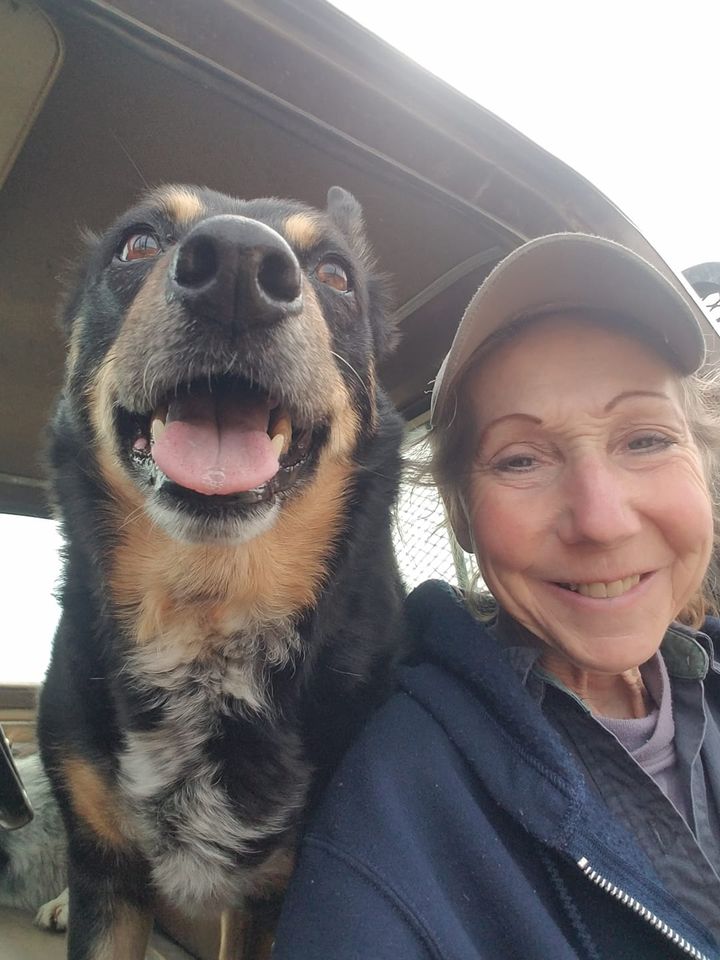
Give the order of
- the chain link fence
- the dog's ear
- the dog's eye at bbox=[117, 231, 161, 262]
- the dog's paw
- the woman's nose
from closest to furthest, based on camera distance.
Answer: the woman's nose, the dog's eye at bbox=[117, 231, 161, 262], the dog's ear, the chain link fence, the dog's paw

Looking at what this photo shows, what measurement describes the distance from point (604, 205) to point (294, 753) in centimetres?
146

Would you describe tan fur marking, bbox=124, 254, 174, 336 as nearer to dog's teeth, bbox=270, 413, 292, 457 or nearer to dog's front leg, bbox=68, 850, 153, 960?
dog's teeth, bbox=270, 413, 292, 457

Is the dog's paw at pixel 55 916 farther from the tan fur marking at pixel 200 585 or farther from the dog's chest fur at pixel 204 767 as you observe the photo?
the tan fur marking at pixel 200 585

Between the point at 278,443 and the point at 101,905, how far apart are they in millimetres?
1189

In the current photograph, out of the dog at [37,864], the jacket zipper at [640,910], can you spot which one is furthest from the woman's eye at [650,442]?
Result: the dog at [37,864]

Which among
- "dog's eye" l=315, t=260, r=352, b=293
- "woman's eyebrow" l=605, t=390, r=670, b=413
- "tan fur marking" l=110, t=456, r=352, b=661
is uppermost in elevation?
"woman's eyebrow" l=605, t=390, r=670, b=413

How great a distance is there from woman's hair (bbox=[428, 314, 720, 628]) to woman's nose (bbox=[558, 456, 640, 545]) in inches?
11.4

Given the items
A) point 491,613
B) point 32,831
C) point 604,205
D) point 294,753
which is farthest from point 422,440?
point 32,831

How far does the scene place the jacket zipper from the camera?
3.39 feet

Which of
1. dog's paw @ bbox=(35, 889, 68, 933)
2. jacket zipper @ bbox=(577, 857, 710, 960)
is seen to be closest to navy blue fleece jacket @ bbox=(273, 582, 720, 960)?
jacket zipper @ bbox=(577, 857, 710, 960)

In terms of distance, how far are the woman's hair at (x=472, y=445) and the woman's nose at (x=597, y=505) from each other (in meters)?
0.29

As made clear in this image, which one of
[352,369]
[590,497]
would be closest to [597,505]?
[590,497]

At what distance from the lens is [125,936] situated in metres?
1.64

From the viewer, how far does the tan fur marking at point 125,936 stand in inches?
63.1
